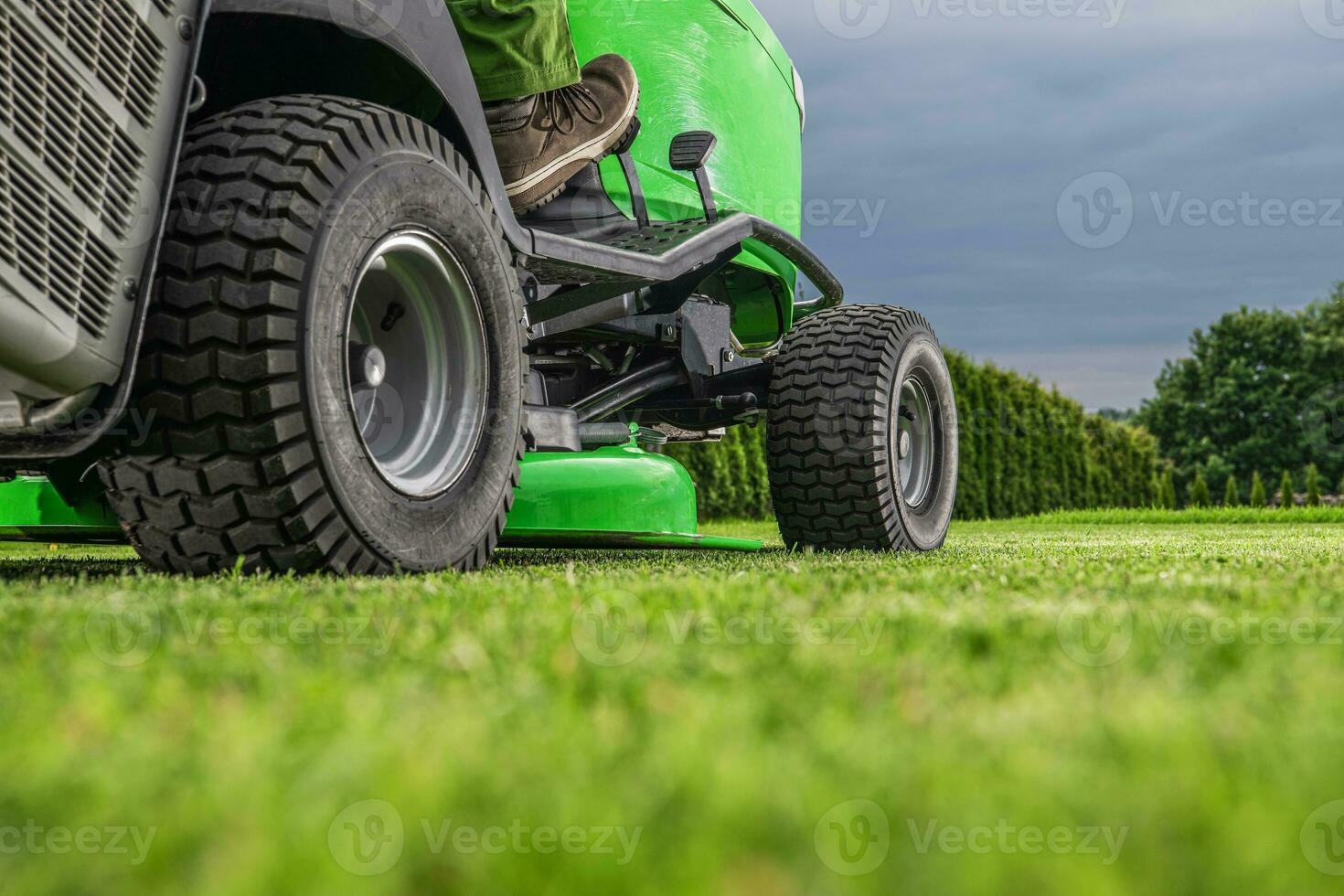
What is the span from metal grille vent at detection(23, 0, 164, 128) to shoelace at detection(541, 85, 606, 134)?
164cm

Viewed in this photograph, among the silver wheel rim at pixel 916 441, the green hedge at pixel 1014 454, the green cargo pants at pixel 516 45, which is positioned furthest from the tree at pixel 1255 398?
the green cargo pants at pixel 516 45

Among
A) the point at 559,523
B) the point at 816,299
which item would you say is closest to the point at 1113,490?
the point at 816,299

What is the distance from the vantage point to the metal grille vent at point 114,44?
197 cm

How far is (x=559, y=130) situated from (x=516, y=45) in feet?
1.46

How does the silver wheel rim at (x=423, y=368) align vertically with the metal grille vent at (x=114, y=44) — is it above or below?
below

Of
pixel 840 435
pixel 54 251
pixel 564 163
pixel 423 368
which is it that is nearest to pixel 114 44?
pixel 54 251

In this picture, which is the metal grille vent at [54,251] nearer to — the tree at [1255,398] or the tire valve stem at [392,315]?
the tire valve stem at [392,315]

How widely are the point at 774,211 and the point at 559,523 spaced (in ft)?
5.92

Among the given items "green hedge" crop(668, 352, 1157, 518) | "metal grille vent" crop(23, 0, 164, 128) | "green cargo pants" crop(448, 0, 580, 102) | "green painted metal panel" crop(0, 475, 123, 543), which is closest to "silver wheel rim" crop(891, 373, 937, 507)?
"green cargo pants" crop(448, 0, 580, 102)

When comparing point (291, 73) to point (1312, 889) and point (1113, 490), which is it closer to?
point (1312, 889)

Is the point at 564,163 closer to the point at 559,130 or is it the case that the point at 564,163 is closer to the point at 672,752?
the point at 559,130

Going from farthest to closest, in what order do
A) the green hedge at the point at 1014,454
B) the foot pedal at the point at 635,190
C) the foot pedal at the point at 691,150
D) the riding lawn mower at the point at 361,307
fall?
the green hedge at the point at 1014,454 → the foot pedal at the point at 635,190 → the foot pedal at the point at 691,150 → the riding lawn mower at the point at 361,307

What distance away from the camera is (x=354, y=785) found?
826 mm

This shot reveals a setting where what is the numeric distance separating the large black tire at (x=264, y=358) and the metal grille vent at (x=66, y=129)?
0.18 metres
